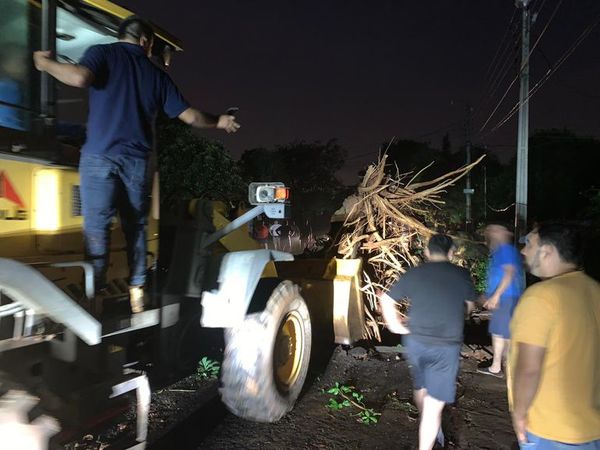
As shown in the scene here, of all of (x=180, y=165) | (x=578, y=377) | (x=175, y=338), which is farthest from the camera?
(x=180, y=165)

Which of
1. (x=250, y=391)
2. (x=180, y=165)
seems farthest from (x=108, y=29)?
(x=180, y=165)

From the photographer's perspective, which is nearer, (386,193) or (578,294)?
(578,294)

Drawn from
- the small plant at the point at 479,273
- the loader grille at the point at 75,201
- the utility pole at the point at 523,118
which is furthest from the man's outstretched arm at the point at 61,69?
the utility pole at the point at 523,118

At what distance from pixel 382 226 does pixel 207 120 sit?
4.64 m

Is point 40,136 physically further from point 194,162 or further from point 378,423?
point 194,162

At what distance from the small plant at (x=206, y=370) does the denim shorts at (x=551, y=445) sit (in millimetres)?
4116

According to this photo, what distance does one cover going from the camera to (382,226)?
788 centimetres

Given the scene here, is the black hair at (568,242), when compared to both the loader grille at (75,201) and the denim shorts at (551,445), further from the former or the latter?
the loader grille at (75,201)

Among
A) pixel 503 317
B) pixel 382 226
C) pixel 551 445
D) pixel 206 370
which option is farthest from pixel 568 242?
pixel 382 226

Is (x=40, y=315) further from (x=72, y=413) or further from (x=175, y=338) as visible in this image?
(x=175, y=338)

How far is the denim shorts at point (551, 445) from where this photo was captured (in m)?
2.37

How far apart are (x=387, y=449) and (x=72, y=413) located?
2624 millimetres

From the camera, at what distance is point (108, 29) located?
143 inches

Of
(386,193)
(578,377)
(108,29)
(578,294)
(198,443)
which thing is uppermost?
(108,29)
